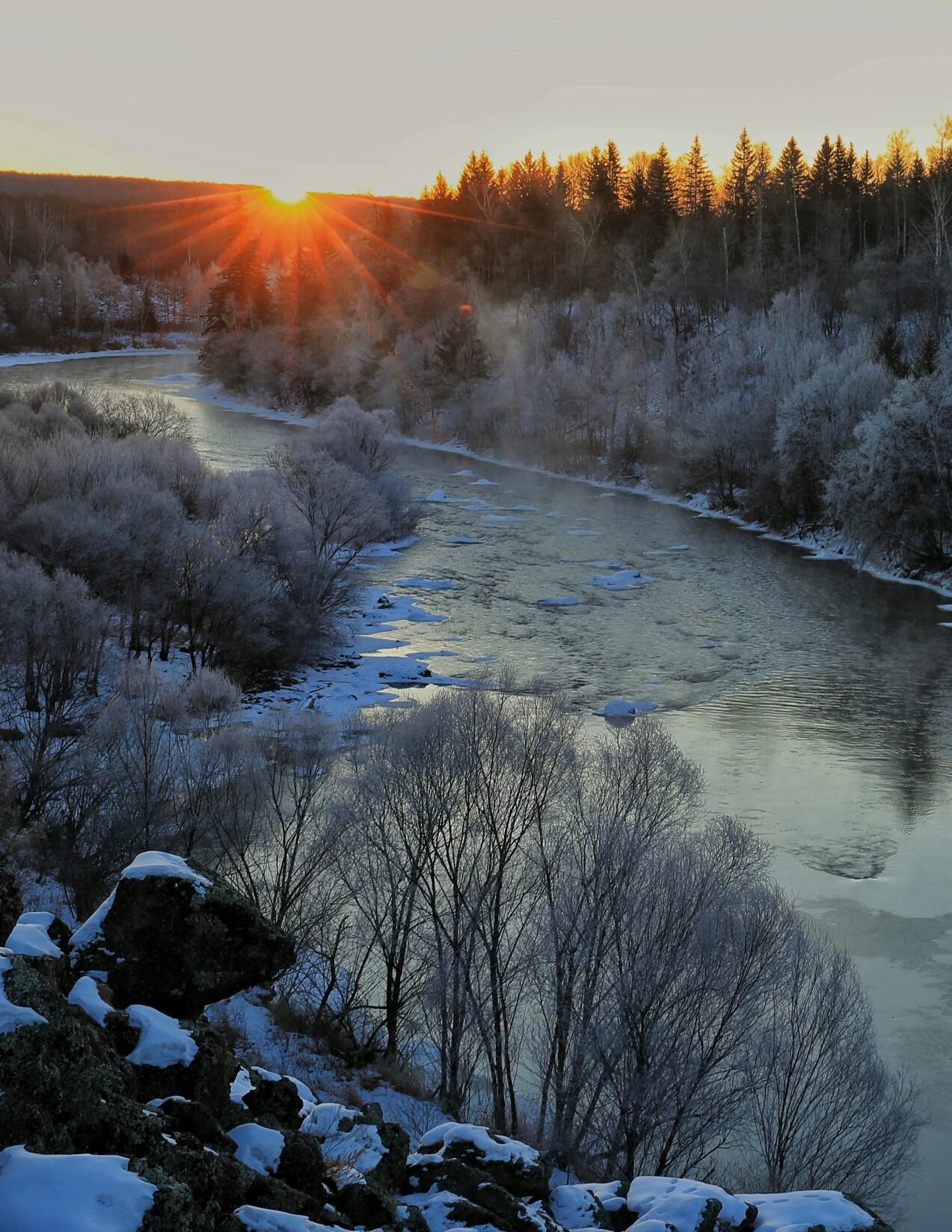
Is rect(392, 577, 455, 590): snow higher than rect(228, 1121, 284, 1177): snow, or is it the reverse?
rect(228, 1121, 284, 1177): snow

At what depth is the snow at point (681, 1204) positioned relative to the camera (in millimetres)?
8617

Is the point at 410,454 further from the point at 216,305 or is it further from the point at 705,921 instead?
the point at 705,921

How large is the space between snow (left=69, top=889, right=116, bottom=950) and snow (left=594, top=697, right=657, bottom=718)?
17.8m

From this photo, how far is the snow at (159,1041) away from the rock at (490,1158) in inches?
104

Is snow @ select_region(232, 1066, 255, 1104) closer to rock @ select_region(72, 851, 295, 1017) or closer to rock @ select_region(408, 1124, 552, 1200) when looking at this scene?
rock @ select_region(72, 851, 295, 1017)

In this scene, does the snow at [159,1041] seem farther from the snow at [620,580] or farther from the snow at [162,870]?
the snow at [620,580]

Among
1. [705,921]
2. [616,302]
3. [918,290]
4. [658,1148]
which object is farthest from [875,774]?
[616,302]

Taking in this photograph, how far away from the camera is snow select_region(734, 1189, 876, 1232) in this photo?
8719 millimetres

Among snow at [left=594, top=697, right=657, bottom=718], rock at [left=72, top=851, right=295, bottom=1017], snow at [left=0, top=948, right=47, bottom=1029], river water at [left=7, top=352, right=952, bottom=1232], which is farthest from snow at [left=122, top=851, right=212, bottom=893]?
snow at [left=594, top=697, right=657, bottom=718]

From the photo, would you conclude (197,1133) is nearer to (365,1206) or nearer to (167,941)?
(365,1206)

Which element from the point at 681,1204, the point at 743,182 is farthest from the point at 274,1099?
the point at 743,182

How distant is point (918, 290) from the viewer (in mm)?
56156

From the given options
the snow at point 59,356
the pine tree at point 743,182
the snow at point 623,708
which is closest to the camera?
the snow at point 623,708

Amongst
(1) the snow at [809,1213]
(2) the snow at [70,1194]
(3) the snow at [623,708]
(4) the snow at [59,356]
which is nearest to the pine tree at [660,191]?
(4) the snow at [59,356]
